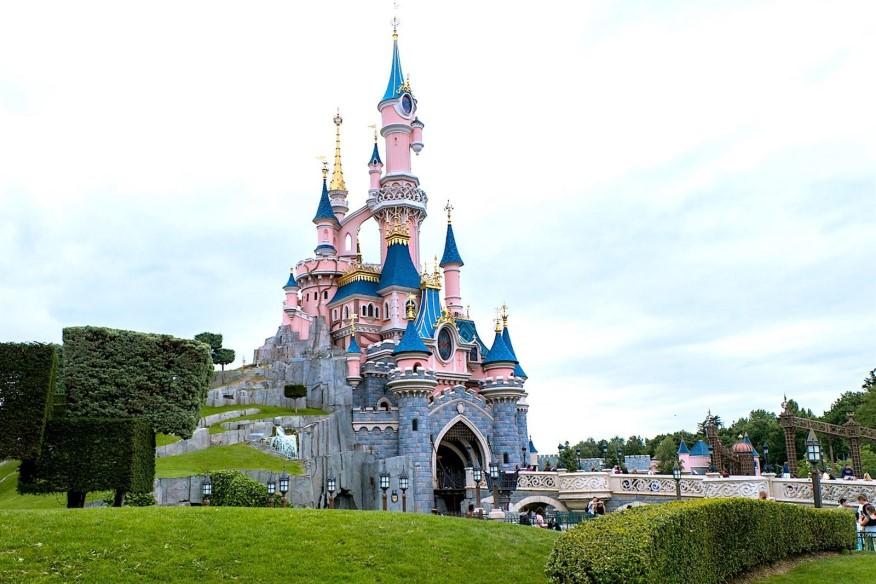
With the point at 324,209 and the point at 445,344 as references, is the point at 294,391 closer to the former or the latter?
the point at 445,344

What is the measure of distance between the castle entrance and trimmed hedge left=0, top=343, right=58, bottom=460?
29.4 meters

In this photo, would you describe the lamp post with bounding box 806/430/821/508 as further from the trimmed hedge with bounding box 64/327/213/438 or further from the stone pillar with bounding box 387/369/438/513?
the stone pillar with bounding box 387/369/438/513

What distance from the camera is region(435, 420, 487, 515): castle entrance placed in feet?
153

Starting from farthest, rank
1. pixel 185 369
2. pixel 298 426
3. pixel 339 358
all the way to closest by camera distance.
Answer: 1. pixel 339 358
2. pixel 298 426
3. pixel 185 369

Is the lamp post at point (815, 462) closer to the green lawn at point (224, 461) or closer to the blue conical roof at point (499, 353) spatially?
the green lawn at point (224, 461)

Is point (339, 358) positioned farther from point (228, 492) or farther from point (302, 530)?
point (302, 530)

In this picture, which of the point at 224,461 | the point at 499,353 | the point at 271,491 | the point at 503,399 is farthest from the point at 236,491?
the point at 499,353

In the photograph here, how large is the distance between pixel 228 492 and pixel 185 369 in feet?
21.8

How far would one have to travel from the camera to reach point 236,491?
2888 cm

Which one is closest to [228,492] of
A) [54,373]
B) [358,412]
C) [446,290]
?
[54,373]

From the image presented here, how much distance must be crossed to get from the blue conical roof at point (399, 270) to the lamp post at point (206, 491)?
26616mm

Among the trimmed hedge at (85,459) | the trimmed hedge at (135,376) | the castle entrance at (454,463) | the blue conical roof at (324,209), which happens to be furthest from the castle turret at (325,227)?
the trimmed hedge at (85,459)

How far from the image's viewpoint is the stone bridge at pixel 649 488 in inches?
880

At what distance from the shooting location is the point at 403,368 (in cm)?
4650
